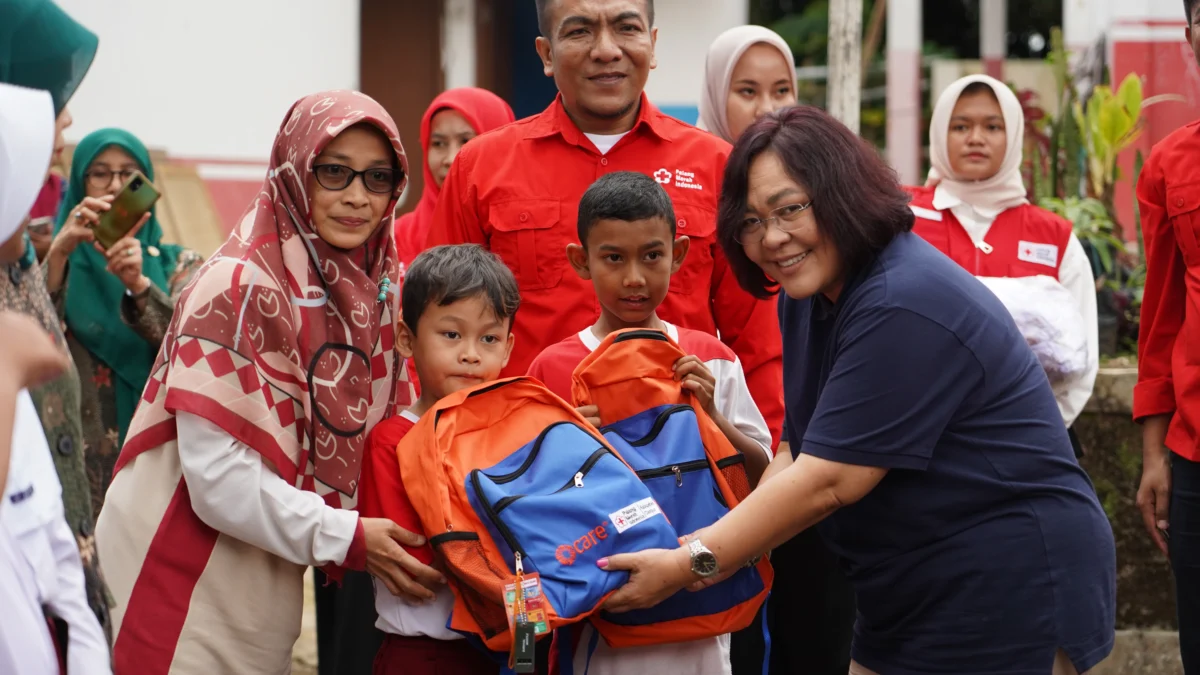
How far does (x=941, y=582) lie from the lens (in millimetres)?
2523

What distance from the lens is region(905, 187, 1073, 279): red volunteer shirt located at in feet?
13.7

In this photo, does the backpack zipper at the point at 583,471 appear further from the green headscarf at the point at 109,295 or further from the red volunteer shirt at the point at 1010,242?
the green headscarf at the point at 109,295

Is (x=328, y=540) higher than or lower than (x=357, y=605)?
higher

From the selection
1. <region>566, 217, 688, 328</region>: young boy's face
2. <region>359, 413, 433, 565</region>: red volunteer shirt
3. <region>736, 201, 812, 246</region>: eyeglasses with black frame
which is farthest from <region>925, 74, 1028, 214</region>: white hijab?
<region>359, 413, 433, 565</region>: red volunteer shirt

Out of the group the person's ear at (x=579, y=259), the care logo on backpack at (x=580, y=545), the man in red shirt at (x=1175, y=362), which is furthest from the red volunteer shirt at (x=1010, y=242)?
the care logo on backpack at (x=580, y=545)

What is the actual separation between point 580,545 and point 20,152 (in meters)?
1.32

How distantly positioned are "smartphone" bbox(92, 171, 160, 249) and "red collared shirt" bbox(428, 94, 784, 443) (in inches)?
52.2

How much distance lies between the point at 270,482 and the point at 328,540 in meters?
0.18

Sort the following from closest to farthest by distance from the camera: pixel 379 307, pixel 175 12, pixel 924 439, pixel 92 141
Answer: pixel 924 439 < pixel 379 307 < pixel 92 141 < pixel 175 12

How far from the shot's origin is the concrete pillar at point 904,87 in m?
11.4

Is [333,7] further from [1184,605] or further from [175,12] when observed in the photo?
[1184,605]

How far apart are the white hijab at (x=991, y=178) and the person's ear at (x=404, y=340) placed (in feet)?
7.36

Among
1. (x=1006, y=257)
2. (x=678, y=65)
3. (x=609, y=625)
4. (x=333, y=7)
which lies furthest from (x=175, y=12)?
(x=609, y=625)

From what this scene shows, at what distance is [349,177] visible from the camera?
291 centimetres
